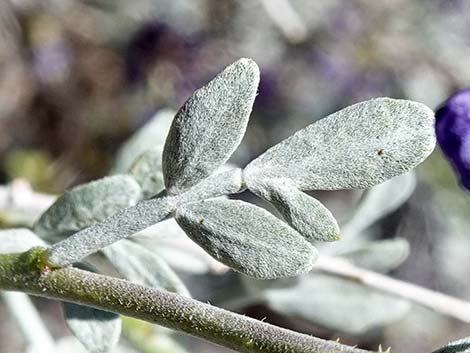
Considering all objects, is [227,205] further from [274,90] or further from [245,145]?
[274,90]

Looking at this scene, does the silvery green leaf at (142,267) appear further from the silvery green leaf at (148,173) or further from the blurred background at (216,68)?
the blurred background at (216,68)

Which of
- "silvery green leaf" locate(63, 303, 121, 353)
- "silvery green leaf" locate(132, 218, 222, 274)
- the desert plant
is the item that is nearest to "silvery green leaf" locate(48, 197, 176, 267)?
the desert plant

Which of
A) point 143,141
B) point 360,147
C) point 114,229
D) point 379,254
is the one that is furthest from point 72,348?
point 360,147

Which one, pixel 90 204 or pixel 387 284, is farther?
pixel 387 284

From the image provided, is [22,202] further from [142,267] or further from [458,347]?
[458,347]

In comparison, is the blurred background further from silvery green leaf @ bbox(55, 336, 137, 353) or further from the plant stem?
the plant stem

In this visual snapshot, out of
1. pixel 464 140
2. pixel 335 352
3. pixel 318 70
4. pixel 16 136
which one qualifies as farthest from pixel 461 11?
pixel 335 352
